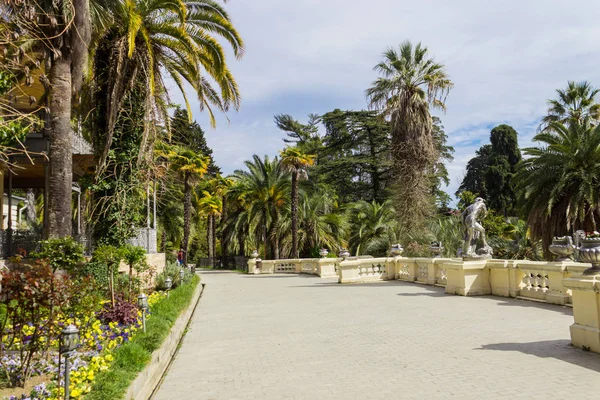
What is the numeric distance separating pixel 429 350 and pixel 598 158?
14.4 metres

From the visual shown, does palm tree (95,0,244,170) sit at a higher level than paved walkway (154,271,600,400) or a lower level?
higher

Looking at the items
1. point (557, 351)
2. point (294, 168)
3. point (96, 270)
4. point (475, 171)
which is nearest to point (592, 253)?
point (557, 351)

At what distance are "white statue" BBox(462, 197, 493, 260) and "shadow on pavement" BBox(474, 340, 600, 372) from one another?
7275 mm

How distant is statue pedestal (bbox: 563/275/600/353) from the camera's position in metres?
6.66

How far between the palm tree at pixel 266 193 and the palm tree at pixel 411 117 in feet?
43.3

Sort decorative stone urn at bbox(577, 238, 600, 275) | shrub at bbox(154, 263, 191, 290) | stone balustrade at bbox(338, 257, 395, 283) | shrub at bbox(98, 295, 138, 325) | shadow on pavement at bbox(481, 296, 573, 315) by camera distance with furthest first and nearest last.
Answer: stone balustrade at bbox(338, 257, 395, 283)
shrub at bbox(154, 263, 191, 290)
shadow on pavement at bbox(481, 296, 573, 315)
shrub at bbox(98, 295, 138, 325)
decorative stone urn at bbox(577, 238, 600, 275)

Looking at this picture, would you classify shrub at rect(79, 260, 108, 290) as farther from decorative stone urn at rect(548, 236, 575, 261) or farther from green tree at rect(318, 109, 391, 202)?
green tree at rect(318, 109, 391, 202)

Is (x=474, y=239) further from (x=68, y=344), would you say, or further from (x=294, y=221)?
(x=294, y=221)

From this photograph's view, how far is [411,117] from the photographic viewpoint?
82.2ft

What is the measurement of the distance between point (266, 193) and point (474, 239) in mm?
24377

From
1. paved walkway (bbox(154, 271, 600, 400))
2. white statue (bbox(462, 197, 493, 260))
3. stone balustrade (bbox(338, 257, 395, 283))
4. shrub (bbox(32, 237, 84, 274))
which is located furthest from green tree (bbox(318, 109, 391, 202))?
shrub (bbox(32, 237, 84, 274))

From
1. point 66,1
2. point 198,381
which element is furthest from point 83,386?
point 66,1

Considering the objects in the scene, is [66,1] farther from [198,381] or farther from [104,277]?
[198,381]

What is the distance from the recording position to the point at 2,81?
616 centimetres
